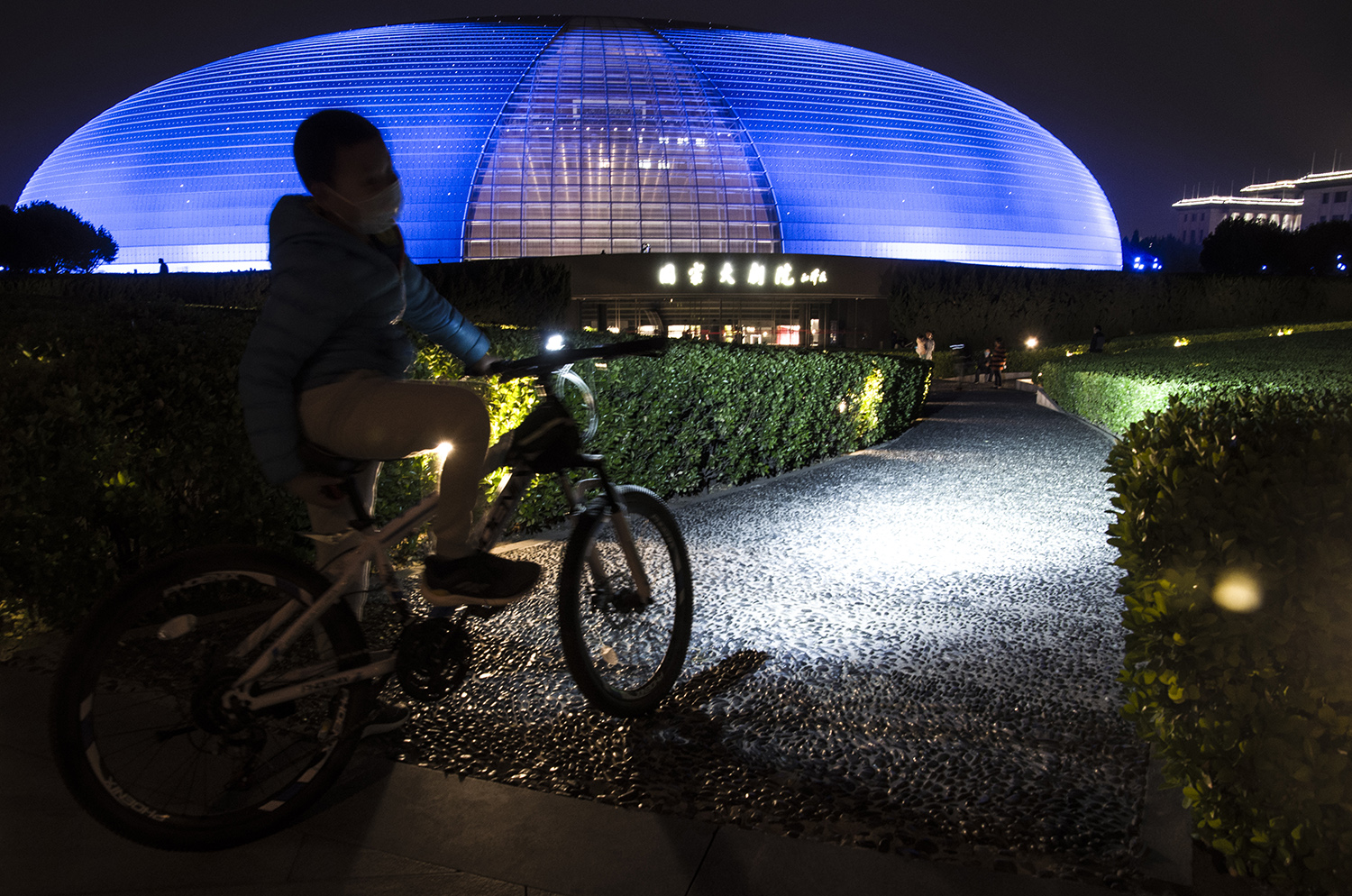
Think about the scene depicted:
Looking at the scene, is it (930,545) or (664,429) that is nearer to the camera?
(930,545)

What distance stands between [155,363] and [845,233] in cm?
Result: 4379

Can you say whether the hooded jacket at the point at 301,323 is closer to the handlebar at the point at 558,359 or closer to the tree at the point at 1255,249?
the handlebar at the point at 558,359

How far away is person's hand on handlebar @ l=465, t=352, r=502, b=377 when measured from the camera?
10.5 ft

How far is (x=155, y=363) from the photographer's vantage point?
439 cm

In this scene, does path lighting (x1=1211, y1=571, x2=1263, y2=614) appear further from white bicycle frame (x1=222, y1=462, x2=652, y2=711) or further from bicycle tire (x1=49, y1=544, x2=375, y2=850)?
bicycle tire (x1=49, y1=544, x2=375, y2=850)

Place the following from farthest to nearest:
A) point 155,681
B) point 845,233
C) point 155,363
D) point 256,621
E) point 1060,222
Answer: point 1060,222
point 845,233
point 155,363
point 256,621
point 155,681

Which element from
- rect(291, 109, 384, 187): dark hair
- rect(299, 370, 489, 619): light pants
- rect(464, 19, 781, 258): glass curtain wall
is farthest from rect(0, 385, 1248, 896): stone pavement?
rect(464, 19, 781, 258): glass curtain wall

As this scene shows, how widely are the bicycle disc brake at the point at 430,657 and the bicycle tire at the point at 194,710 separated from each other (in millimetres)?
121

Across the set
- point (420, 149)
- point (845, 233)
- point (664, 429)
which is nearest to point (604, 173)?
point (420, 149)

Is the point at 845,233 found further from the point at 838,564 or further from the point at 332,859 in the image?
the point at 332,859

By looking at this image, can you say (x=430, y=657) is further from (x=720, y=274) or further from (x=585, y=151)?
(x=585, y=151)

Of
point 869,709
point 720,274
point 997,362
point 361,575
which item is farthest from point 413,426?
point 720,274

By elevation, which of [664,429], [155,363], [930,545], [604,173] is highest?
[604,173]

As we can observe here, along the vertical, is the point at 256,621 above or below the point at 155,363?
below
